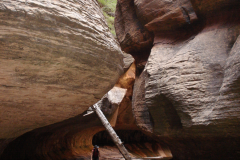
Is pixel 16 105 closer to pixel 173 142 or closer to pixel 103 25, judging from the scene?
pixel 103 25

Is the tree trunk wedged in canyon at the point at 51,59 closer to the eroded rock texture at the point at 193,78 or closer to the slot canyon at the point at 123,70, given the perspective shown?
the slot canyon at the point at 123,70

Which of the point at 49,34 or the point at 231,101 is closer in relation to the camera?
the point at 49,34

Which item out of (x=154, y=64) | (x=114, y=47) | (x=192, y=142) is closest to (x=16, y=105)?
(x=114, y=47)

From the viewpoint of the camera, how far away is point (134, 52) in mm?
7477

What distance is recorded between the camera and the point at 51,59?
94.9 inches

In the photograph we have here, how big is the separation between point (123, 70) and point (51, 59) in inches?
61.6

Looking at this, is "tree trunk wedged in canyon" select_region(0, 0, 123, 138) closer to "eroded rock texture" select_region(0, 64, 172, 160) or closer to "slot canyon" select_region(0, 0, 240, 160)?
"slot canyon" select_region(0, 0, 240, 160)

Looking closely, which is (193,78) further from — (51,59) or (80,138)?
(80,138)

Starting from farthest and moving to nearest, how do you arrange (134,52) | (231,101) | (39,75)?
(134,52), (231,101), (39,75)

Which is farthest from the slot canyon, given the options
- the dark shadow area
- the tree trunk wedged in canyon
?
the dark shadow area

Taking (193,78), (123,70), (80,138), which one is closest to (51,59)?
(123,70)

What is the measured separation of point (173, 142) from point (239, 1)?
164 inches

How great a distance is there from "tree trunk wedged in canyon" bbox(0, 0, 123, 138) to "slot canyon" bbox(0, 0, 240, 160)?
1 centimetres

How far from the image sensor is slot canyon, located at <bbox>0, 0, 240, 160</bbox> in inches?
89.5
